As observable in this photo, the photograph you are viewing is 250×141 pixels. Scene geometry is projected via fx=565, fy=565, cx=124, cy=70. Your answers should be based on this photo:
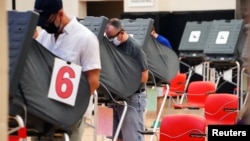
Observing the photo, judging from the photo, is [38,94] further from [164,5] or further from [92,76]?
[164,5]

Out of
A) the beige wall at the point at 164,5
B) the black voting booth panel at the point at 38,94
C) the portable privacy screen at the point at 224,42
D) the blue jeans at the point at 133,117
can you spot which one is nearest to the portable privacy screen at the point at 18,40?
the black voting booth panel at the point at 38,94

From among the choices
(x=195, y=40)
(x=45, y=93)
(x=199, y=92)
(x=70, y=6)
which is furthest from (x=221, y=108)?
(x=70, y=6)

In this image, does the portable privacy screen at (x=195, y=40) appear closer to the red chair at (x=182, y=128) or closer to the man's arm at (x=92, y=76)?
the red chair at (x=182, y=128)

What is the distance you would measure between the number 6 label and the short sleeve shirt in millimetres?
137

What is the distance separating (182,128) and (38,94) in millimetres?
1954

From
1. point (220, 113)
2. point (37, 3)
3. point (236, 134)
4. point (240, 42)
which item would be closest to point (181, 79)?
point (240, 42)

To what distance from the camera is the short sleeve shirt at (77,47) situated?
139 inches

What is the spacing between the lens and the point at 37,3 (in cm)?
353

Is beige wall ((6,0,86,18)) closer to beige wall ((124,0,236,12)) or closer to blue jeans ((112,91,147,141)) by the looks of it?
beige wall ((124,0,236,12))

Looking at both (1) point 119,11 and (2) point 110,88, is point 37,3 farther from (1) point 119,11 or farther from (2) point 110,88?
(1) point 119,11

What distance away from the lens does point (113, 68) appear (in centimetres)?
497

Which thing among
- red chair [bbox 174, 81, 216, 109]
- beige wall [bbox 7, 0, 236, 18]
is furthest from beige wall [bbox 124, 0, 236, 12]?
red chair [bbox 174, 81, 216, 109]

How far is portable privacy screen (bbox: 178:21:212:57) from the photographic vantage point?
10844 millimetres

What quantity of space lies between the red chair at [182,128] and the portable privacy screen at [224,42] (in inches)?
191
